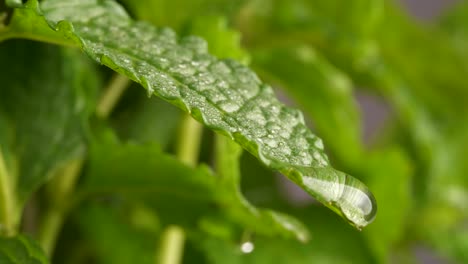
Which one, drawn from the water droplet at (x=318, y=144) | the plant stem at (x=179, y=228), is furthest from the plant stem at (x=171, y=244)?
the water droplet at (x=318, y=144)

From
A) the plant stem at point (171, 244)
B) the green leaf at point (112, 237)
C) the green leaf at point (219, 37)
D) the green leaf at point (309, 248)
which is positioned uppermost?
the green leaf at point (219, 37)

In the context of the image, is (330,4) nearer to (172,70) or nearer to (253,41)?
(253,41)

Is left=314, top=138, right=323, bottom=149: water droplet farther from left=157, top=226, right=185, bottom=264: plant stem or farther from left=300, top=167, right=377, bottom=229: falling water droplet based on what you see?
left=157, top=226, right=185, bottom=264: plant stem

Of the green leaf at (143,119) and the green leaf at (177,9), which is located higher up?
the green leaf at (177,9)

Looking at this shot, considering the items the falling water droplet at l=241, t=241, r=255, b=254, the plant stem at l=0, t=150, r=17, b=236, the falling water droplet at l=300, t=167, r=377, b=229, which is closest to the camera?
the falling water droplet at l=300, t=167, r=377, b=229

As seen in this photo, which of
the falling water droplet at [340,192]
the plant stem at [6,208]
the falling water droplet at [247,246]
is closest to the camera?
the falling water droplet at [340,192]

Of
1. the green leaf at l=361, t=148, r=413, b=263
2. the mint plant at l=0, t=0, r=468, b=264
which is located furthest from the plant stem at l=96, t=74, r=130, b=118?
the green leaf at l=361, t=148, r=413, b=263

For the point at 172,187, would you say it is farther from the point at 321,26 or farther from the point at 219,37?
the point at 321,26

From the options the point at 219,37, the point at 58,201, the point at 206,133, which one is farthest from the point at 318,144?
the point at 206,133

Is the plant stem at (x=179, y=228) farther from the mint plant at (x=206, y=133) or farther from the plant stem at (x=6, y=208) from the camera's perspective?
the plant stem at (x=6, y=208)
